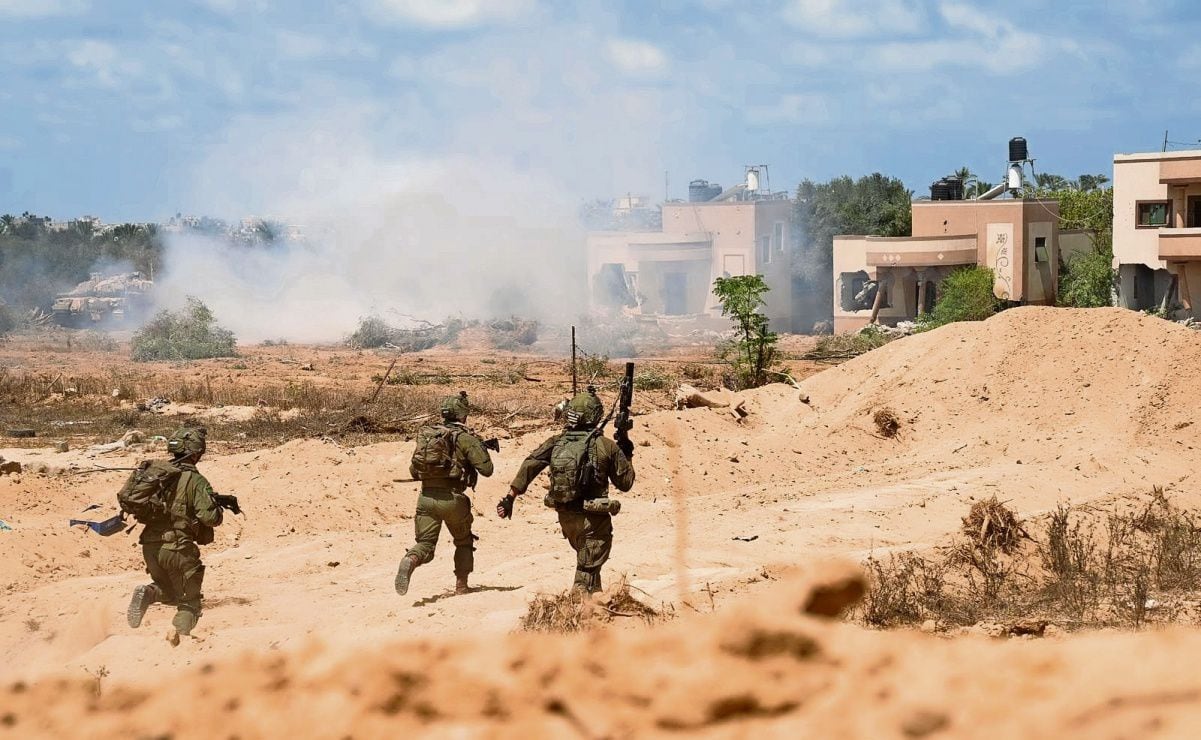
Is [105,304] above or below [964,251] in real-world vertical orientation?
below

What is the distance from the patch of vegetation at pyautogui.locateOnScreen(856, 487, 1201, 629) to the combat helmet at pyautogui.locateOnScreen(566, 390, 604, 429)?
6.98 ft

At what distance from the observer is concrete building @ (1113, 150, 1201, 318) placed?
36.8 metres

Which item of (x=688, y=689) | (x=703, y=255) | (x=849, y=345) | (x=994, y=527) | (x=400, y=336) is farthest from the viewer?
(x=703, y=255)

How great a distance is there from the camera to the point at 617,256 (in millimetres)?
54500

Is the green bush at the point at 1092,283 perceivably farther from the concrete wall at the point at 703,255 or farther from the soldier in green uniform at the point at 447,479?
the soldier in green uniform at the point at 447,479

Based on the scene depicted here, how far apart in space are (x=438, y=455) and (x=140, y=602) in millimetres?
2242

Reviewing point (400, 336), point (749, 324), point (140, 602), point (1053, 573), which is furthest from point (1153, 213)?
point (140, 602)

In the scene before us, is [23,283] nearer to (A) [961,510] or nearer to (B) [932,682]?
(A) [961,510]

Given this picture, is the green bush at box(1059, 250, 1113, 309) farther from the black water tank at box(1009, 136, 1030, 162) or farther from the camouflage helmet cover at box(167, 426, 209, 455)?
the camouflage helmet cover at box(167, 426, 209, 455)

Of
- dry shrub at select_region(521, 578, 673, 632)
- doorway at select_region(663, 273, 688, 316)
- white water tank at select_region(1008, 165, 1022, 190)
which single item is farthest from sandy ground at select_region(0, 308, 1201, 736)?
white water tank at select_region(1008, 165, 1022, 190)

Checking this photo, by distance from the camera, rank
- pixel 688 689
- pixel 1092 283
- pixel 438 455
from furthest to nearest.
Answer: pixel 1092 283
pixel 438 455
pixel 688 689

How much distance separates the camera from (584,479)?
364 inches

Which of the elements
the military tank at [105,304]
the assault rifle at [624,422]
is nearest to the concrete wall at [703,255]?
the military tank at [105,304]

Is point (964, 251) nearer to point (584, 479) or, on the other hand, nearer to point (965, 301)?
point (965, 301)
